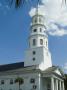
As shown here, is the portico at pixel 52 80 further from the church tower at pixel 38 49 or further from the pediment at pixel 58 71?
the church tower at pixel 38 49

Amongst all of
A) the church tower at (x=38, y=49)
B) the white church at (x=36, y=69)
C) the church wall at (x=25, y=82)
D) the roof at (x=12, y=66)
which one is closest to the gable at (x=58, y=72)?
the white church at (x=36, y=69)

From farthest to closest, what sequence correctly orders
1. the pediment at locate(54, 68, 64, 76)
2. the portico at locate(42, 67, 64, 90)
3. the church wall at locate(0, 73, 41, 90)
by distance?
1. the pediment at locate(54, 68, 64, 76)
2. the church wall at locate(0, 73, 41, 90)
3. the portico at locate(42, 67, 64, 90)

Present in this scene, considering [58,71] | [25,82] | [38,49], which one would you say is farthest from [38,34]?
[25,82]

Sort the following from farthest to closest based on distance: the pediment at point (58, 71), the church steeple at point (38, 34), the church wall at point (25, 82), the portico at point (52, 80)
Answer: the church steeple at point (38, 34) < the pediment at point (58, 71) < the church wall at point (25, 82) < the portico at point (52, 80)

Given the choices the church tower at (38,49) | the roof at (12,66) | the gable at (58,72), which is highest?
the church tower at (38,49)

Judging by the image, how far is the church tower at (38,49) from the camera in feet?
261

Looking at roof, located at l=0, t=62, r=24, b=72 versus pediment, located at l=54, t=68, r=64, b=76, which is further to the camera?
roof, located at l=0, t=62, r=24, b=72

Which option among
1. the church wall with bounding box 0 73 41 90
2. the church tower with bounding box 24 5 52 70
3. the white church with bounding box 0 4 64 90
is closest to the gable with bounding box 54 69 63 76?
the white church with bounding box 0 4 64 90

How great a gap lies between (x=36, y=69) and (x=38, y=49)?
8.53 m

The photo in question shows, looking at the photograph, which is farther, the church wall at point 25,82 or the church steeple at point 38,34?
the church steeple at point 38,34

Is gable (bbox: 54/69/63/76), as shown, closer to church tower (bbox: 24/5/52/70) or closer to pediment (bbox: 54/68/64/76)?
pediment (bbox: 54/68/64/76)

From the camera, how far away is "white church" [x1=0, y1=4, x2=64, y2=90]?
241 ft

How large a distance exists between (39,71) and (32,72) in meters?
1.97

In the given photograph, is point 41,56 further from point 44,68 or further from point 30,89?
point 30,89
